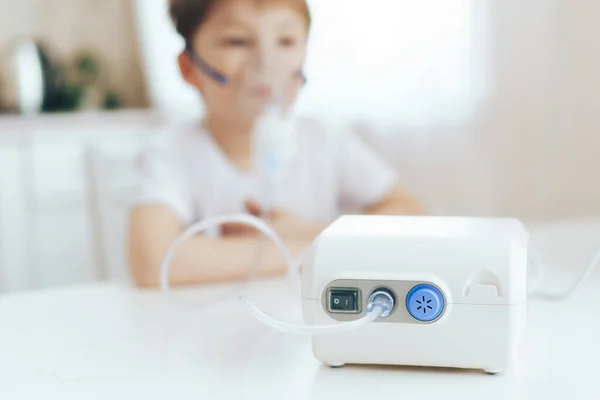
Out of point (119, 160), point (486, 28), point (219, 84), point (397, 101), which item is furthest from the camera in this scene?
point (397, 101)

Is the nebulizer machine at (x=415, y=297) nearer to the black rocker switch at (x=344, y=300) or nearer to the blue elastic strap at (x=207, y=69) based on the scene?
the black rocker switch at (x=344, y=300)

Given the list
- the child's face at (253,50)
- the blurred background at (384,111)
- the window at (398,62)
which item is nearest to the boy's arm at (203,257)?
the child's face at (253,50)

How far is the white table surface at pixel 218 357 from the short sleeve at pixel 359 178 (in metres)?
0.48

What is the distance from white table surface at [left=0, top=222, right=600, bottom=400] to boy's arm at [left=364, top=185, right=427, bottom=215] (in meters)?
0.36

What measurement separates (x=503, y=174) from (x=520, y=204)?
0.08 meters

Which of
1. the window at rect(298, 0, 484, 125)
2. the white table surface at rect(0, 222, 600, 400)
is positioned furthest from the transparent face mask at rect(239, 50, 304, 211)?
the window at rect(298, 0, 484, 125)

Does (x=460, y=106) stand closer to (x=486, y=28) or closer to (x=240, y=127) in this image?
(x=486, y=28)

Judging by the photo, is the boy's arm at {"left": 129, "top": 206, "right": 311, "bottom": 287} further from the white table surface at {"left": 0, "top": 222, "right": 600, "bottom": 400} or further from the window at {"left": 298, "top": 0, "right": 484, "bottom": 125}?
the window at {"left": 298, "top": 0, "right": 484, "bottom": 125}

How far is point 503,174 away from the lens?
71.2 inches

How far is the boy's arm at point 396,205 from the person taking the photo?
3.89ft

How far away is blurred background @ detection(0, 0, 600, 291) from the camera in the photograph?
1.62 metres

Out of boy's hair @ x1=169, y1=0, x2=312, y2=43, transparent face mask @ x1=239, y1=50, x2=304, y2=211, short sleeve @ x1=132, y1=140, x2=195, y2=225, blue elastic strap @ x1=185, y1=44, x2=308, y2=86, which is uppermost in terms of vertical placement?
boy's hair @ x1=169, y1=0, x2=312, y2=43

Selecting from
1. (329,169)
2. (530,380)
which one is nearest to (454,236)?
(530,380)

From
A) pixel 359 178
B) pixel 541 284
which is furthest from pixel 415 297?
pixel 359 178
